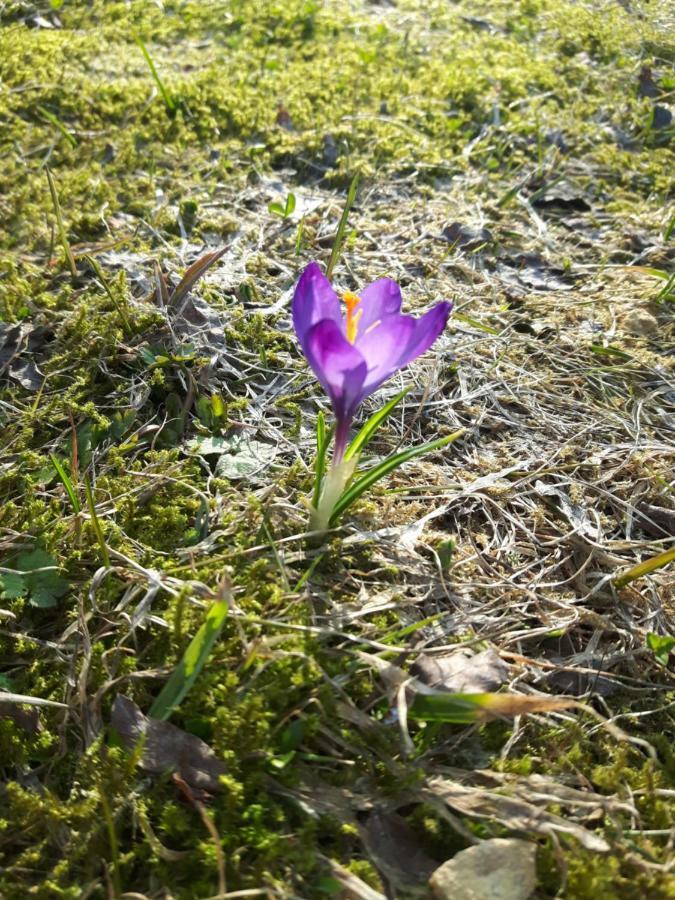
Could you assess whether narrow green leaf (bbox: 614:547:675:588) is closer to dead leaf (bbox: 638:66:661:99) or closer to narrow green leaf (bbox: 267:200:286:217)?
narrow green leaf (bbox: 267:200:286:217)

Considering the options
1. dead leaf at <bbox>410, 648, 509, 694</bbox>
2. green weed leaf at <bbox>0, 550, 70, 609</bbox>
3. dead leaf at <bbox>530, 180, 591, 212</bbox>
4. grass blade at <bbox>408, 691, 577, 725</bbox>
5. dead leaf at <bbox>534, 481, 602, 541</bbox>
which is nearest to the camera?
grass blade at <bbox>408, 691, 577, 725</bbox>

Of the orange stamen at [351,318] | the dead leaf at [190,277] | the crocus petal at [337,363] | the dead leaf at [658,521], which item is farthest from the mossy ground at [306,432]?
the orange stamen at [351,318]

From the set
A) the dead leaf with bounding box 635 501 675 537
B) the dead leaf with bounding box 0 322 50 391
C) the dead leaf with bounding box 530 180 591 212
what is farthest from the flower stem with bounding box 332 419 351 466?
the dead leaf with bounding box 530 180 591 212

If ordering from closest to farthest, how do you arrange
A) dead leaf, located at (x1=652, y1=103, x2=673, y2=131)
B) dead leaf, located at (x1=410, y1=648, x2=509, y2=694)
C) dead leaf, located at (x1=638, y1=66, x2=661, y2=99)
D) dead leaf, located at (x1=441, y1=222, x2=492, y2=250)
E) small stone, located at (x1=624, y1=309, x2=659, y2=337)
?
dead leaf, located at (x1=410, y1=648, x2=509, y2=694)
small stone, located at (x1=624, y1=309, x2=659, y2=337)
dead leaf, located at (x1=441, y1=222, x2=492, y2=250)
dead leaf, located at (x1=652, y1=103, x2=673, y2=131)
dead leaf, located at (x1=638, y1=66, x2=661, y2=99)

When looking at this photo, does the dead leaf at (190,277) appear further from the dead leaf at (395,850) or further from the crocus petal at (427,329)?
the dead leaf at (395,850)

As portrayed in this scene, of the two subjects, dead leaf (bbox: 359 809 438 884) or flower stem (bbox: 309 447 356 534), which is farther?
flower stem (bbox: 309 447 356 534)

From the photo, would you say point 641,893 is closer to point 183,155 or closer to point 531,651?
point 531,651

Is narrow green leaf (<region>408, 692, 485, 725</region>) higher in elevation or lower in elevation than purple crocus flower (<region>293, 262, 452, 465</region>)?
lower

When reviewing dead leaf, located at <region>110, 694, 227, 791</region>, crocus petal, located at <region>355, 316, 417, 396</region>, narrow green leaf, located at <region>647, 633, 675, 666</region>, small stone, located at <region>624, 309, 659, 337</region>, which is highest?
crocus petal, located at <region>355, 316, 417, 396</region>

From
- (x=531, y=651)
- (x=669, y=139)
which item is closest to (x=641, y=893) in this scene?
(x=531, y=651)
